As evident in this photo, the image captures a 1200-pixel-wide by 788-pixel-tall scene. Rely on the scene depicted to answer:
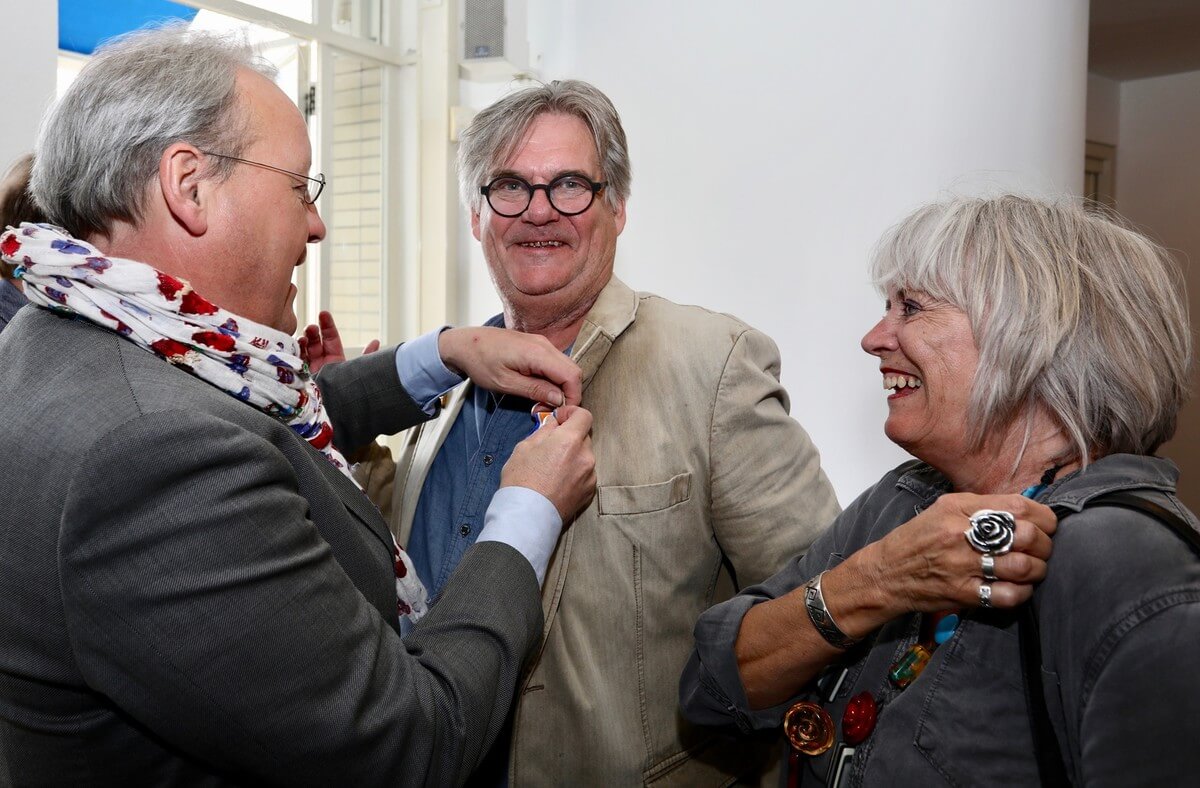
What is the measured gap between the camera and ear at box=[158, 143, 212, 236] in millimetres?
1083

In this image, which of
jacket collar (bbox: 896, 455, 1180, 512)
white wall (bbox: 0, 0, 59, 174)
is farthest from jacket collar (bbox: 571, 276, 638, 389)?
white wall (bbox: 0, 0, 59, 174)

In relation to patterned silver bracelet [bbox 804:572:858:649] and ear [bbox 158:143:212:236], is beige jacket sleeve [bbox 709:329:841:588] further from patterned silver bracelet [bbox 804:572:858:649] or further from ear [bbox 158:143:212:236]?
ear [bbox 158:143:212:236]

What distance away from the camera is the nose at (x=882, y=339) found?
4.41 ft

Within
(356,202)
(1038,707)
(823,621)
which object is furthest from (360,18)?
(1038,707)

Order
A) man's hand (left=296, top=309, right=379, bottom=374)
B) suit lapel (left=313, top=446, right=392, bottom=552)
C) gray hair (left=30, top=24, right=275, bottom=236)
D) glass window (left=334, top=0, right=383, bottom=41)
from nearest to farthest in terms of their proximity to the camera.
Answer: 1. gray hair (left=30, top=24, right=275, bottom=236)
2. suit lapel (left=313, top=446, right=392, bottom=552)
3. man's hand (left=296, top=309, right=379, bottom=374)
4. glass window (left=334, top=0, right=383, bottom=41)

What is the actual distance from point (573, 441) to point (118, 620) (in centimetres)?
72

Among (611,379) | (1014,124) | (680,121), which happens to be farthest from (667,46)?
(611,379)

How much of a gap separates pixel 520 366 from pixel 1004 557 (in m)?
0.87

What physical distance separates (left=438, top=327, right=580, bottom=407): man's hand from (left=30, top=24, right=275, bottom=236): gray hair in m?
0.63

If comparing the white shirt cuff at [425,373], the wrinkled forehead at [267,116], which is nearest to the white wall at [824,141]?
the white shirt cuff at [425,373]

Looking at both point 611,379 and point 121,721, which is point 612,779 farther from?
point 121,721

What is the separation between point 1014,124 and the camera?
126 inches

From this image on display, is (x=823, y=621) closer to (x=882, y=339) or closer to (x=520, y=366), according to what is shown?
(x=882, y=339)

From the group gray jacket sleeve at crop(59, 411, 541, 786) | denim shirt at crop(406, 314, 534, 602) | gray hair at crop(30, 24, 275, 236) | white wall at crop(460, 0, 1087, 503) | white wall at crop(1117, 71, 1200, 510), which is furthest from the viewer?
white wall at crop(1117, 71, 1200, 510)
